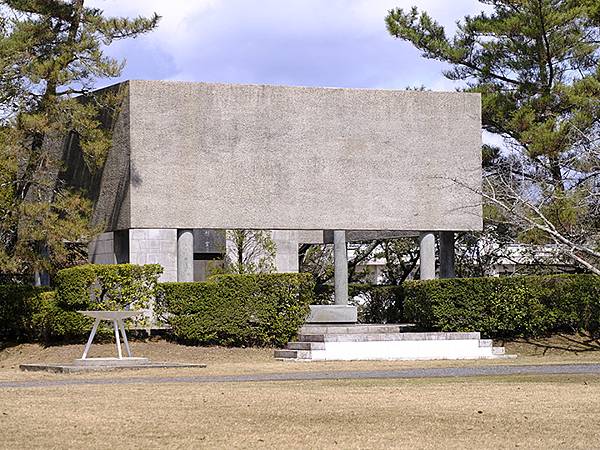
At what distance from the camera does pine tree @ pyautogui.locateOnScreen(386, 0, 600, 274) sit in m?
→ 31.1

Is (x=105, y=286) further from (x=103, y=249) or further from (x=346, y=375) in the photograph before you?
(x=346, y=375)

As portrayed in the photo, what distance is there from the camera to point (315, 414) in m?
12.2

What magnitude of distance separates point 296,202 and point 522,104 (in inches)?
392

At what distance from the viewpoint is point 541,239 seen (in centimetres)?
3062

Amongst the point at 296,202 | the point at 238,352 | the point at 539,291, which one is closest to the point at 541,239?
the point at 539,291

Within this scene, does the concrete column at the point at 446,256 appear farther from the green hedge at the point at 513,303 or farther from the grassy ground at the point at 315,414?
the grassy ground at the point at 315,414

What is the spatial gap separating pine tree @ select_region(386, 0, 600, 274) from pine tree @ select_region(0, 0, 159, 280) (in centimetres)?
1054

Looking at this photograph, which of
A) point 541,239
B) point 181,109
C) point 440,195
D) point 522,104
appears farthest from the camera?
point 522,104

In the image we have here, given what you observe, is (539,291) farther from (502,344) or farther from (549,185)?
(549,185)

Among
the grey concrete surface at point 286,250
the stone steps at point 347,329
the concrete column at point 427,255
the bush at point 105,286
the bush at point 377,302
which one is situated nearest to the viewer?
the bush at point 105,286

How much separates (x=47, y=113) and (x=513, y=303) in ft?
36.8

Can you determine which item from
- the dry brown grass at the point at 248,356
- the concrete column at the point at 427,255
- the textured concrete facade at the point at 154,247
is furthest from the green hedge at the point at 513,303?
the textured concrete facade at the point at 154,247

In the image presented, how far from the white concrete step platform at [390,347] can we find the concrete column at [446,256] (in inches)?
164

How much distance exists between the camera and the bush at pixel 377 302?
99.7 ft
